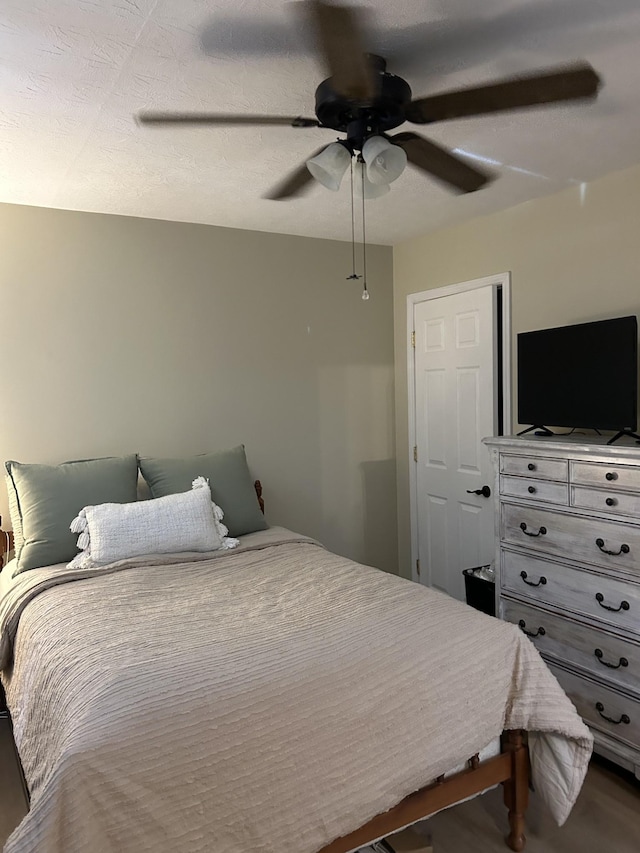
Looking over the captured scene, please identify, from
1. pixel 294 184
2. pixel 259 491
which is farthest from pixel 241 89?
pixel 259 491

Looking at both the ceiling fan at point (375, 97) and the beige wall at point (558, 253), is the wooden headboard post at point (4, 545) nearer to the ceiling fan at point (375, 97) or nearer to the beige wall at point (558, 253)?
the ceiling fan at point (375, 97)

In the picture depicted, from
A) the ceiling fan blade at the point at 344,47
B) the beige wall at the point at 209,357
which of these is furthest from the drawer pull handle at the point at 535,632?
the ceiling fan blade at the point at 344,47

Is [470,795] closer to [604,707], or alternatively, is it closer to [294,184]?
[604,707]

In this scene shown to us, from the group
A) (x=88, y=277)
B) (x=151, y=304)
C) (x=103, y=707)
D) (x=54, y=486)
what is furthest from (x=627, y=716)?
(x=88, y=277)

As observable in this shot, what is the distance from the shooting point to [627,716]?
7.80 feet

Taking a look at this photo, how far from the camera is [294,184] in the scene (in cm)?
256

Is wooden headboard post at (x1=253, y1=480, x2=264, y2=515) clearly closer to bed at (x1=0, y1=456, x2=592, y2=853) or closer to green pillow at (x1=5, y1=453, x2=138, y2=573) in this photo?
green pillow at (x1=5, y1=453, x2=138, y2=573)

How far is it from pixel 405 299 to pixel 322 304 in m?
0.59

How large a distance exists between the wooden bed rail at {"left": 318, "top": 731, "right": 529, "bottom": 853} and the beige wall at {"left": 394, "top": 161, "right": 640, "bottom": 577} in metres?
1.92

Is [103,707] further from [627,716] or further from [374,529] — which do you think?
[374,529]

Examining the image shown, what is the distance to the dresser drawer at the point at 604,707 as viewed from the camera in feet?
7.75

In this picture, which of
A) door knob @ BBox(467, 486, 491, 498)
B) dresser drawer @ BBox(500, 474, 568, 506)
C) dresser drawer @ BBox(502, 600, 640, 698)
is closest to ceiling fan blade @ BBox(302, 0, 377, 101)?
dresser drawer @ BBox(500, 474, 568, 506)

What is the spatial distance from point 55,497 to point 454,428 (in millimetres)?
2269

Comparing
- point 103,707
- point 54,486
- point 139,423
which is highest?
point 139,423
